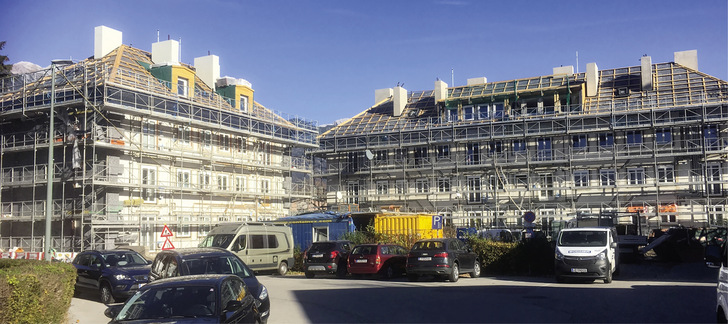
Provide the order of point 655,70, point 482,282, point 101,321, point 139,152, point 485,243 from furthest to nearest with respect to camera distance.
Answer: point 655,70
point 139,152
point 485,243
point 482,282
point 101,321

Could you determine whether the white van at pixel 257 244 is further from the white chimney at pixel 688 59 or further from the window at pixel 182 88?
the white chimney at pixel 688 59

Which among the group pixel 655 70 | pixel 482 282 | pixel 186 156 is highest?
pixel 655 70

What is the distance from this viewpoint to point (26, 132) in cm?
3809

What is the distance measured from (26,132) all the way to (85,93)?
6.50 meters

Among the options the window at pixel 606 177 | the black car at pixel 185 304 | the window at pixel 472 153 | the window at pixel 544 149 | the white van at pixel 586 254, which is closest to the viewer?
the black car at pixel 185 304

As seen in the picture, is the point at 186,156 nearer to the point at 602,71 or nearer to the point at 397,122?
the point at 397,122

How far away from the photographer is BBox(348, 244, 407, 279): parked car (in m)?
23.2

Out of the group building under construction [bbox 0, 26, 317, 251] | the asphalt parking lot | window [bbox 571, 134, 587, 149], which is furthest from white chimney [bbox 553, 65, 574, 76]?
the asphalt parking lot

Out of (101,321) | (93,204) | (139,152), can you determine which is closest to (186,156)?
(139,152)

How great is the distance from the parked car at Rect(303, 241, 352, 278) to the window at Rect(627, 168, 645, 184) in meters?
26.3

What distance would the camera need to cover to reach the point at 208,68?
46.2 meters

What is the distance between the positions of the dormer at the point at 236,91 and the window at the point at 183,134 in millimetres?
5323

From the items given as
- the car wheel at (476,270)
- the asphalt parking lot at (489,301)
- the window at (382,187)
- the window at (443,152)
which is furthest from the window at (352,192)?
the asphalt parking lot at (489,301)

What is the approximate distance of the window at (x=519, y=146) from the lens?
1844 inches
